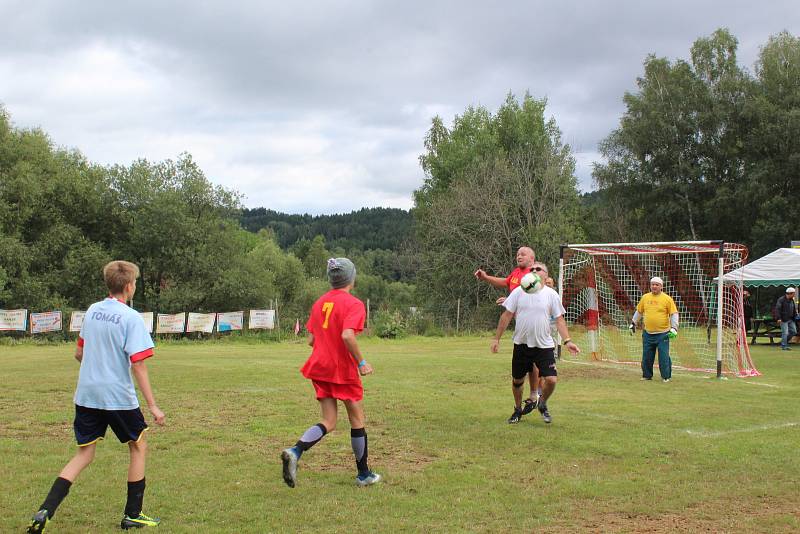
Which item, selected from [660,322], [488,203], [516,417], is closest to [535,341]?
[516,417]

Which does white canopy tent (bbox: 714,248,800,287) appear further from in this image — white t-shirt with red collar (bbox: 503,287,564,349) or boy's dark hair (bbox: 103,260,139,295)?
boy's dark hair (bbox: 103,260,139,295)

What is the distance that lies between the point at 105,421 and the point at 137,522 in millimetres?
719

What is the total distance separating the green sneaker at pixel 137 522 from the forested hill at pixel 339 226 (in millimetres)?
116818

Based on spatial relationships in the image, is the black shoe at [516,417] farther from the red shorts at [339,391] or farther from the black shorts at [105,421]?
the black shorts at [105,421]

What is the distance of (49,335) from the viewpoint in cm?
3161

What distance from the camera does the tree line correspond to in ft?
132

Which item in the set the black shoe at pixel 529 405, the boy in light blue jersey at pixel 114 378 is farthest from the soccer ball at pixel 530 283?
the boy in light blue jersey at pixel 114 378

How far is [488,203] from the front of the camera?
4225cm

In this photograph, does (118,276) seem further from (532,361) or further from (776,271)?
(776,271)

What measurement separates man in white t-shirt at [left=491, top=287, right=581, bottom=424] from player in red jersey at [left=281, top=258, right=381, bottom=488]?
Result: 3.09 m

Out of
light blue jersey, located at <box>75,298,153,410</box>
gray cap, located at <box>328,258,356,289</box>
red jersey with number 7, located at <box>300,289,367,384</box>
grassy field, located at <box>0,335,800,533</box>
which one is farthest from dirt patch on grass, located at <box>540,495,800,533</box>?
light blue jersey, located at <box>75,298,153,410</box>

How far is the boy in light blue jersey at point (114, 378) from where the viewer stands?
15.9ft

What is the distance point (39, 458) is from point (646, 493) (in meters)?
5.52

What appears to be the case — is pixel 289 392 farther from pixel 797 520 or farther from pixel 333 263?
pixel 797 520
